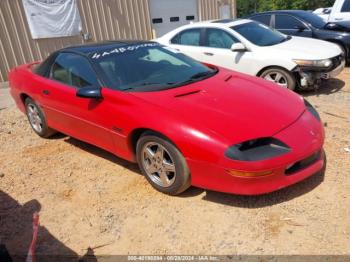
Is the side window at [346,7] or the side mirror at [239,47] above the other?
A: the side window at [346,7]

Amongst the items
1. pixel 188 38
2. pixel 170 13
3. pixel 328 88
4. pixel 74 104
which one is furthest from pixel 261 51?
pixel 170 13

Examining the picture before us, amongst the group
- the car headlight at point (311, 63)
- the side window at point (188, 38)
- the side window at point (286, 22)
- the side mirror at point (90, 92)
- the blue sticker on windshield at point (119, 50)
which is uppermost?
the blue sticker on windshield at point (119, 50)

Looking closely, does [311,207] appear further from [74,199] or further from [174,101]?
[74,199]

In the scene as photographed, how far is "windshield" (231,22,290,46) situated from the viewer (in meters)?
6.76

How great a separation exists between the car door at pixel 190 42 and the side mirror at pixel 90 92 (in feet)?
12.1

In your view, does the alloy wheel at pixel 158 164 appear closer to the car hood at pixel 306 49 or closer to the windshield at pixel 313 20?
the car hood at pixel 306 49

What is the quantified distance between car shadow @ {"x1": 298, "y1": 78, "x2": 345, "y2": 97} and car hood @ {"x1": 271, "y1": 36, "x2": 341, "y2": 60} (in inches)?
26.0

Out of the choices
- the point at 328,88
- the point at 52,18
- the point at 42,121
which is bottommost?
the point at 328,88

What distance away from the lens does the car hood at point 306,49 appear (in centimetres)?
616

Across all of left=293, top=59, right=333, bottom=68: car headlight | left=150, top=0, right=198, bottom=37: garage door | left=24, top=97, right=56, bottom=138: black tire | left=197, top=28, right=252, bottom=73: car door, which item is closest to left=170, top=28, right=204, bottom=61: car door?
left=197, top=28, right=252, bottom=73: car door

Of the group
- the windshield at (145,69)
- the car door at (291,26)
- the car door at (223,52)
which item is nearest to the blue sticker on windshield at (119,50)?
the windshield at (145,69)

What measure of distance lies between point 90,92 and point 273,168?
1998 mm

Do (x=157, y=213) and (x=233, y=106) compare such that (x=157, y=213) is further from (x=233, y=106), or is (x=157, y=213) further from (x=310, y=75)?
(x=310, y=75)

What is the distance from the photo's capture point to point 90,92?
3.76 metres
